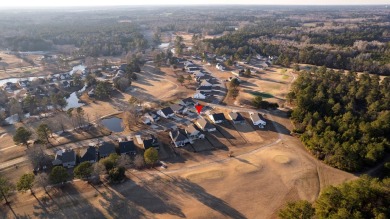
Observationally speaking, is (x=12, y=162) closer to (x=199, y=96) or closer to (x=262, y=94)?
(x=199, y=96)

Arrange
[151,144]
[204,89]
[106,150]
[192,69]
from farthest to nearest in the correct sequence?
[192,69] → [204,89] → [151,144] → [106,150]

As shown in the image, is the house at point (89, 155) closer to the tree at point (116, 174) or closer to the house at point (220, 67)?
the tree at point (116, 174)

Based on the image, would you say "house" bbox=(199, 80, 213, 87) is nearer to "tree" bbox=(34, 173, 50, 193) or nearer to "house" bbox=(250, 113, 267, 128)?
"house" bbox=(250, 113, 267, 128)

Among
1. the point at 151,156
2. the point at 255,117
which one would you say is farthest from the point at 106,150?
the point at 255,117

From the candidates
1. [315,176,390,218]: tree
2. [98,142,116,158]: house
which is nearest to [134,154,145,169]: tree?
[98,142,116,158]: house

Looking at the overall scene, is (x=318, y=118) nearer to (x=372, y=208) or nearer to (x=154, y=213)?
(x=372, y=208)

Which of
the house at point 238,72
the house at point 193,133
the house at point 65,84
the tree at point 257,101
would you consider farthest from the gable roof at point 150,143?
the house at point 238,72
